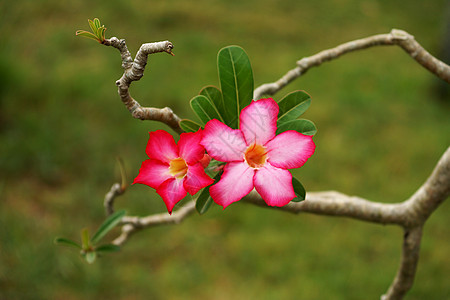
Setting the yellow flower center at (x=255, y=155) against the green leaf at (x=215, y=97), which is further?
the green leaf at (x=215, y=97)

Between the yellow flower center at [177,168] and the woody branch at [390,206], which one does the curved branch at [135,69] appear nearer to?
the yellow flower center at [177,168]

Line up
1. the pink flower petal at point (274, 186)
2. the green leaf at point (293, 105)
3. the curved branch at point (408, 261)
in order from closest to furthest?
the pink flower petal at point (274, 186), the green leaf at point (293, 105), the curved branch at point (408, 261)

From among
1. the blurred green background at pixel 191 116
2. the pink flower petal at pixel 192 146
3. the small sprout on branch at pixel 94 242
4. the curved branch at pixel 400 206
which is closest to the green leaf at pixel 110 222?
the small sprout on branch at pixel 94 242

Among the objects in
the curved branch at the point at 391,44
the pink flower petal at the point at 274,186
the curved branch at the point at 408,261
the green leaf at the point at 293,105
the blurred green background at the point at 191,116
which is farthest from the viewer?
the blurred green background at the point at 191,116

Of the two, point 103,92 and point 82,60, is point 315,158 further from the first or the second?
point 82,60

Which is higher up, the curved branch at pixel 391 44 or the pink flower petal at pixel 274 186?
the curved branch at pixel 391 44

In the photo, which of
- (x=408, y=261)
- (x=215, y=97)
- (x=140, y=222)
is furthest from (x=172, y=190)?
(x=408, y=261)

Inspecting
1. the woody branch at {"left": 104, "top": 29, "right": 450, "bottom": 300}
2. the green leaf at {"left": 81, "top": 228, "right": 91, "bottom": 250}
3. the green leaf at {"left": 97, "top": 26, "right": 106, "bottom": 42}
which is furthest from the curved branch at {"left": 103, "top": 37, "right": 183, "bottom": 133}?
the green leaf at {"left": 81, "top": 228, "right": 91, "bottom": 250}
